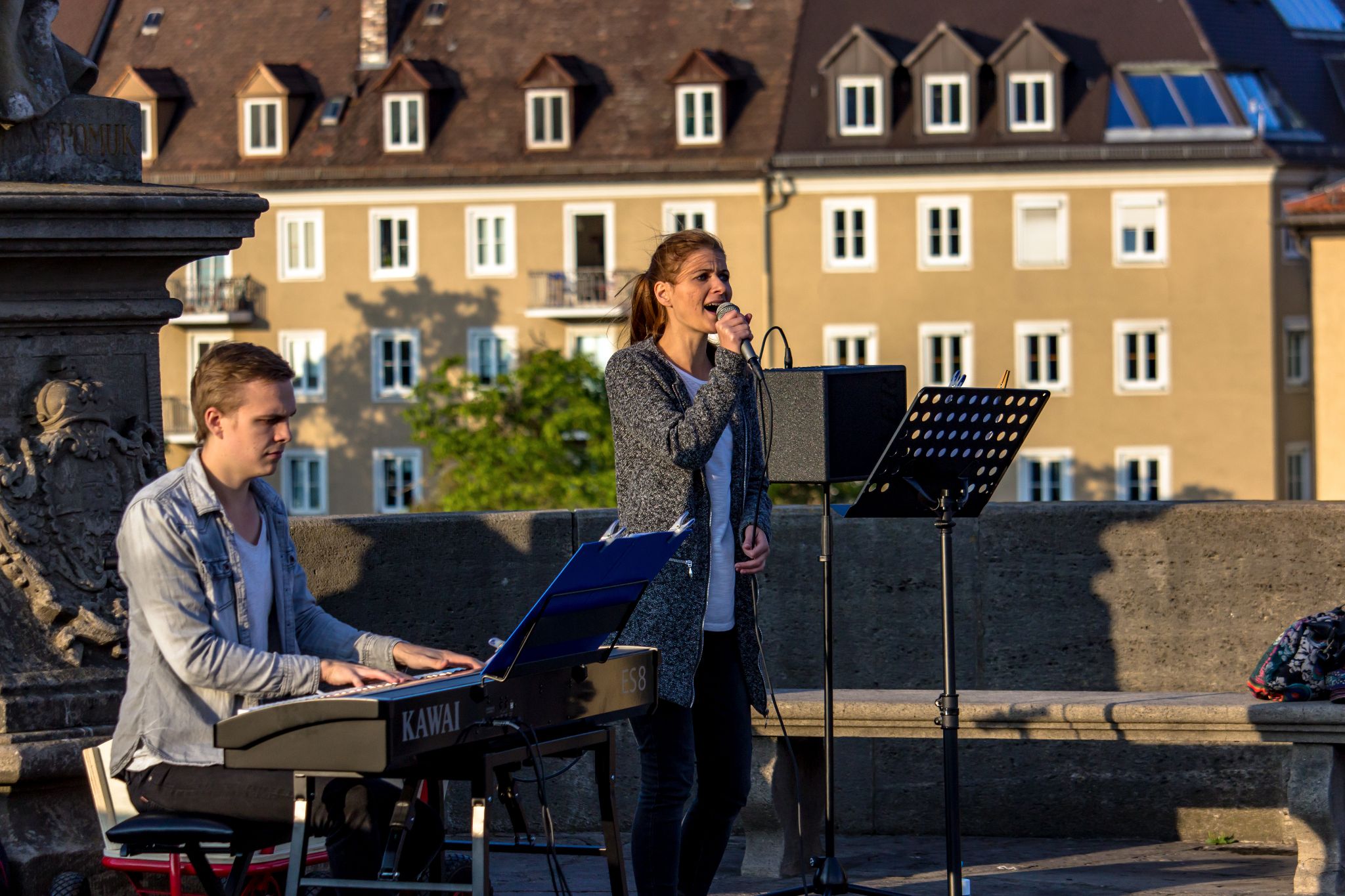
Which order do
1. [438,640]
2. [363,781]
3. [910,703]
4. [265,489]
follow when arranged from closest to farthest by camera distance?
[363,781] → [265,489] → [910,703] → [438,640]

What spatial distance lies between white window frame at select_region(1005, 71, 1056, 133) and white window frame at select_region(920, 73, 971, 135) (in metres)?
0.92

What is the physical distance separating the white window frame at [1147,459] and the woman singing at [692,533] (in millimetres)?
49531

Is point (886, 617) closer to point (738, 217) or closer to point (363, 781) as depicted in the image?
point (363, 781)

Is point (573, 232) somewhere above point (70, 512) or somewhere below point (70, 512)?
above

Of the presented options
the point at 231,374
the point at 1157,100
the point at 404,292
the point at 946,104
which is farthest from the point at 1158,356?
the point at 231,374

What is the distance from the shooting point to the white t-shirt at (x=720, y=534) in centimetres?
557

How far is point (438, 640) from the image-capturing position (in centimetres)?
779

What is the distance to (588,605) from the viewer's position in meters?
4.83

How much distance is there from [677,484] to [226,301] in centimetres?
5420

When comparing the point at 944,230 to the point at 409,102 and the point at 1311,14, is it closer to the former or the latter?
the point at 1311,14

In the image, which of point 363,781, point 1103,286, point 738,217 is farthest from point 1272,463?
point 363,781

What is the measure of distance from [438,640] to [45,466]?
2020 millimetres

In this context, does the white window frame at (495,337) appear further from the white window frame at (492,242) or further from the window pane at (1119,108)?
the window pane at (1119,108)

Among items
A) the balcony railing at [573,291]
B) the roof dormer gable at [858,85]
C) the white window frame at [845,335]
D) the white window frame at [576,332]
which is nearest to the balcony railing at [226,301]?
the balcony railing at [573,291]
